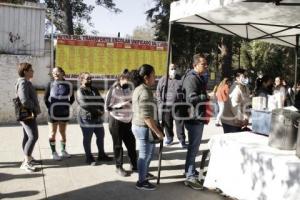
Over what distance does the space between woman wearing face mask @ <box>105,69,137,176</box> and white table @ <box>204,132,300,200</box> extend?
1529mm

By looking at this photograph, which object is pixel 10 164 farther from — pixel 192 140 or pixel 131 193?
pixel 192 140

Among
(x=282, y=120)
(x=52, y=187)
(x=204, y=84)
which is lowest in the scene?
(x=52, y=187)

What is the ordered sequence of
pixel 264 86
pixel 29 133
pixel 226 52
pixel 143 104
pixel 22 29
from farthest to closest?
pixel 226 52 < pixel 22 29 < pixel 264 86 < pixel 29 133 < pixel 143 104

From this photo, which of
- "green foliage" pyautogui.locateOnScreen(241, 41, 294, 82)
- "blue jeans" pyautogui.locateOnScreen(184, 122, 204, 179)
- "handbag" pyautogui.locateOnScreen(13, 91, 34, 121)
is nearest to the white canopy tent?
"blue jeans" pyautogui.locateOnScreen(184, 122, 204, 179)

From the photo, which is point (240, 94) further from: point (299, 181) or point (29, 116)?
point (29, 116)

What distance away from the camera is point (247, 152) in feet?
15.7

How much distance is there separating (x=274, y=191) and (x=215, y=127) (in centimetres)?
710

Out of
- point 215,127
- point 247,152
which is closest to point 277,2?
point 247,152

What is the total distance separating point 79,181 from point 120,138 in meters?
0.95

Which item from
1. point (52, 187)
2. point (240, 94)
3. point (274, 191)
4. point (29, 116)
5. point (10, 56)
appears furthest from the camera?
point (10, 56)

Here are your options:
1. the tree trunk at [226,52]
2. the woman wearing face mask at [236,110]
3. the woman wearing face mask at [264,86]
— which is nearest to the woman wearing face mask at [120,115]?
the woman wearing face mask at [236,110]

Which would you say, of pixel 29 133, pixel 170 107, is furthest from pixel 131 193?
pixel 170 107

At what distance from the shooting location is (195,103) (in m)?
5.62

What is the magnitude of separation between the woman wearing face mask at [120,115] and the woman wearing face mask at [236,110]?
5.37 feet
